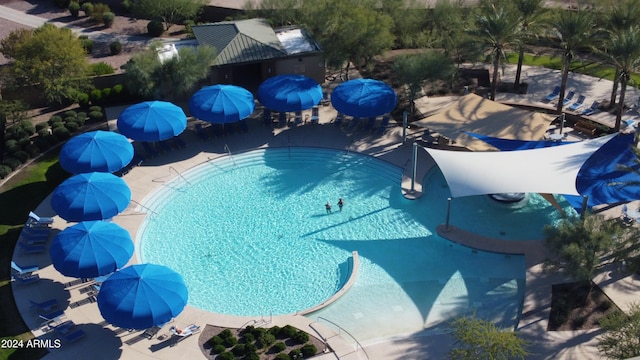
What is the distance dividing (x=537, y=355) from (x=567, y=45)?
21.9 meters

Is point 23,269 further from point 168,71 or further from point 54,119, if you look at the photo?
point 168,71

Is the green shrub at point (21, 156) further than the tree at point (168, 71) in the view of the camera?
No

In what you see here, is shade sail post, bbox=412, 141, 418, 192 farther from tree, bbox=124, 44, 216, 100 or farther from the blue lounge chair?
tree, bbox=124, 44, 216, 100

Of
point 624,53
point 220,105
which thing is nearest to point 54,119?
point 220,105

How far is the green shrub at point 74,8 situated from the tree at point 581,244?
144ft

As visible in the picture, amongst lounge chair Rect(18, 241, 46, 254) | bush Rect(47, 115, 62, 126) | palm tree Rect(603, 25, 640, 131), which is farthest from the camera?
bush Rect(47, 115, 62, 126)

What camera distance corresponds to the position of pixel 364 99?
4150 centimetres

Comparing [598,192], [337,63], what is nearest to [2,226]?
[337,63]

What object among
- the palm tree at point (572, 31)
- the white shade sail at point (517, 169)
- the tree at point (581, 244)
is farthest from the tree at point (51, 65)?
the tree at point (581, 244)

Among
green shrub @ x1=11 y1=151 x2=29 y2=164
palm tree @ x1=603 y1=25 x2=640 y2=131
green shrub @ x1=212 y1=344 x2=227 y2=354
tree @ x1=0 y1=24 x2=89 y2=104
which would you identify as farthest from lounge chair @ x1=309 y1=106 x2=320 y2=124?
green shrub @ x1=212 y1=344 x2=227 y2=354

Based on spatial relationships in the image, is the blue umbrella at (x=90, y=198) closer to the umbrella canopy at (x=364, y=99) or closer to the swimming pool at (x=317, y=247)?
the swimming pool at (x=317, y=247)

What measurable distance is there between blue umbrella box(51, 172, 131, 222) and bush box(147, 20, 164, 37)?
2236 cm

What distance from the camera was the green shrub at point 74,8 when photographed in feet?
→ 187

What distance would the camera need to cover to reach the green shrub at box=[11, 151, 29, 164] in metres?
40.2
